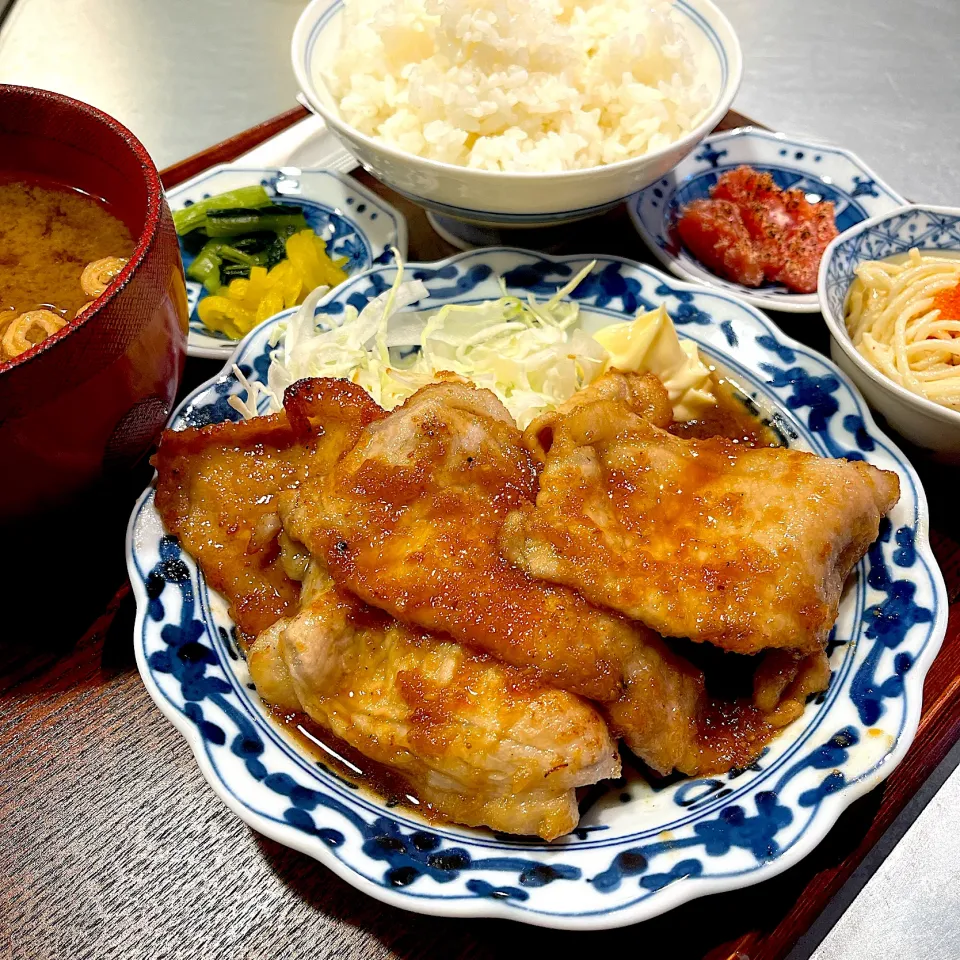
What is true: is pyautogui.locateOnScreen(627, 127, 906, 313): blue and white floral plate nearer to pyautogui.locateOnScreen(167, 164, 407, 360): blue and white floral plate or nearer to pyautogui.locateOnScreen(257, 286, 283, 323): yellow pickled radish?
pyautogui.locateOnScreen(167, 164, 407, 360): blue and white floral plate

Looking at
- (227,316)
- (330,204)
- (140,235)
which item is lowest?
(227,316)

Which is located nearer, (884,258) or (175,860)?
(175,860)

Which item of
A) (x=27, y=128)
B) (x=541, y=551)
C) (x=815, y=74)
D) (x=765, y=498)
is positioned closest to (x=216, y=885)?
(x=541, y=551)

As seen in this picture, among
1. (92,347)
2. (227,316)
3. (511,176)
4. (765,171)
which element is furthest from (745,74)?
(92,347)

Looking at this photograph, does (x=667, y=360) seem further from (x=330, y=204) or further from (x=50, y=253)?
(x=50, y=253)

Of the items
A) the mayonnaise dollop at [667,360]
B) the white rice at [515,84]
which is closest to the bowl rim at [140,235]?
the white rice at [515,84]

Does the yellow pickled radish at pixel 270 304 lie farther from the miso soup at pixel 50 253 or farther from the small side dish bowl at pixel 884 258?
the small side dish bowl at pixel 884 258

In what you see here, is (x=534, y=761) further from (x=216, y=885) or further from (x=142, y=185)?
(x=142, y=185)
